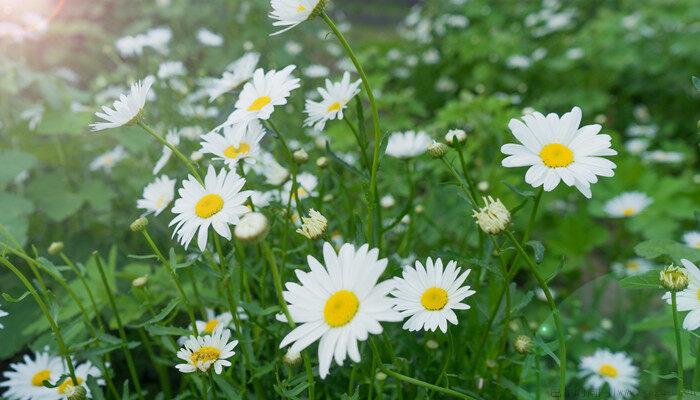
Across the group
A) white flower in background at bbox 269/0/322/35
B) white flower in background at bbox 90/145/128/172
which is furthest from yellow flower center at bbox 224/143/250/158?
white flower in background at bbox 90/145/128/172

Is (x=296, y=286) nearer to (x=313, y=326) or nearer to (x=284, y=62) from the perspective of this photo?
(x=313, y=326)

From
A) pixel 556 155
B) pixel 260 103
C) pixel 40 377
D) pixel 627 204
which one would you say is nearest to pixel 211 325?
pixel 40 377

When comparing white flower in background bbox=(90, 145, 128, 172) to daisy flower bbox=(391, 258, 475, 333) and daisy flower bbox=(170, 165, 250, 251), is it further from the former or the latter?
daisy flower bbox=(391, 258, 475, 333)

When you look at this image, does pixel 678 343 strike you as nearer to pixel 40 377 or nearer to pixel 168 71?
pixel 40 377

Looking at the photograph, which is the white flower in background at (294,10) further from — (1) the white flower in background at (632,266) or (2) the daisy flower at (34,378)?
(1) the white flower in background at (632,266)

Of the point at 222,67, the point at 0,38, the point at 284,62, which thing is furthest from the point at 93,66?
the point at 284,62

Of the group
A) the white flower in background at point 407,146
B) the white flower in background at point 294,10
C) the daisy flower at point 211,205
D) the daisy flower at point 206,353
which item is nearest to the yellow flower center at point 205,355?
the daisy flower at point 206,353
